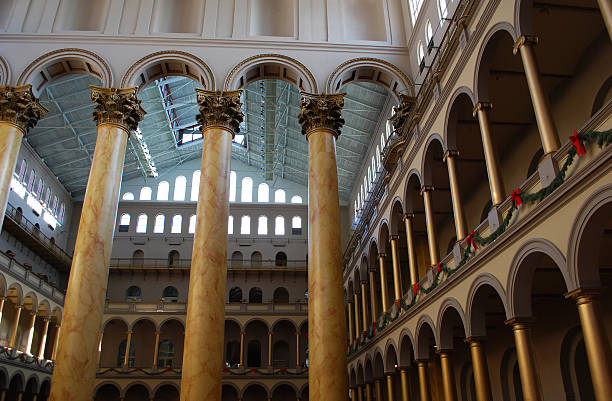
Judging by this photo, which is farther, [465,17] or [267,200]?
[267,200]

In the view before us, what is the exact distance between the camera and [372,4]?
20062 mm

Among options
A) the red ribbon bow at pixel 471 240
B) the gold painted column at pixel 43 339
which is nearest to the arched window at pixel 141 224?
→ the gold painted column at pixel 43 339

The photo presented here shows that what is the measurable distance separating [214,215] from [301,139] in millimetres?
20180

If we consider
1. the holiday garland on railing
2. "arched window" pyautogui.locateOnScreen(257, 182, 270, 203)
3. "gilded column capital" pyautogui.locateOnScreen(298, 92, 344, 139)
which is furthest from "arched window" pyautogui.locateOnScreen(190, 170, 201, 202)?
the holiday garland on railing

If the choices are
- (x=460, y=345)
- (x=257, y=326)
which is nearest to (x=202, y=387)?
(x=460, y=345)

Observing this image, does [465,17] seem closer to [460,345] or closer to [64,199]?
[460,345]

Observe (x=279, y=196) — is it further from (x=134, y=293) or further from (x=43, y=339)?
(x=43, y=339)

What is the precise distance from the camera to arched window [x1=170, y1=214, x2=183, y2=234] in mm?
41250

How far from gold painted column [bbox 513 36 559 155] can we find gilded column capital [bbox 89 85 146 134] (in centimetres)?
1176

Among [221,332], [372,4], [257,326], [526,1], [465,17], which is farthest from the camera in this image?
[257,326]

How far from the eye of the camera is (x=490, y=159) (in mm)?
10914

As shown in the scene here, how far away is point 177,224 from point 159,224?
4.67 ft

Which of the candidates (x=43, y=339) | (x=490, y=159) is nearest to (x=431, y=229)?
(x=490, y=159)

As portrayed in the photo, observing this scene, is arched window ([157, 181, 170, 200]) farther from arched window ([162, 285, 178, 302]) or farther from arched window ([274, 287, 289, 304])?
arched window ([274, 287, 289, 304])
